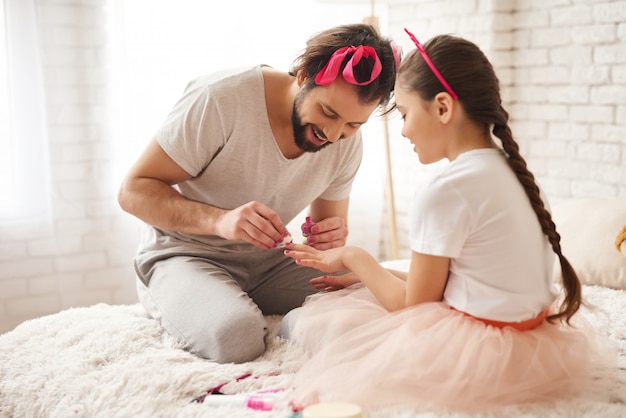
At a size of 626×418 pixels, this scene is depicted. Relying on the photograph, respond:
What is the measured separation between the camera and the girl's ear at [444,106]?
4.72ft

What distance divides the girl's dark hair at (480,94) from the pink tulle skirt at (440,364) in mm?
115

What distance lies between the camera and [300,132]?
6.42ft

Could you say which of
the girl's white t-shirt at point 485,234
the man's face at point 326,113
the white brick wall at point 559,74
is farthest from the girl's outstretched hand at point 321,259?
the white brick wall at point 559,74

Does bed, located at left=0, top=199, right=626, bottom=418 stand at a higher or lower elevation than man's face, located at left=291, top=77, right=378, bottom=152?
lower

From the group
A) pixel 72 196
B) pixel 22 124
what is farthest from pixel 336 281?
pixel 22 124

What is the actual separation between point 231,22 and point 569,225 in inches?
62.6

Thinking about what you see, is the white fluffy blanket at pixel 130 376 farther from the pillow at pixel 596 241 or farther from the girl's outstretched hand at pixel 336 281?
the pillow at pixel 596 241

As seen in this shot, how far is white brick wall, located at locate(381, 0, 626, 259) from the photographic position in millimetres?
2801

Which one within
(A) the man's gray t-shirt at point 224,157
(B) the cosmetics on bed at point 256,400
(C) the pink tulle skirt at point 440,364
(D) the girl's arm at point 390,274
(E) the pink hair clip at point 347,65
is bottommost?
(B) the cosmetics on bed at point 256,400

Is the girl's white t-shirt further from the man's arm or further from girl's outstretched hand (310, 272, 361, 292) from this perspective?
the man's arm

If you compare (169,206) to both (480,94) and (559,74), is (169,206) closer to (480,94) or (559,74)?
(480,94)

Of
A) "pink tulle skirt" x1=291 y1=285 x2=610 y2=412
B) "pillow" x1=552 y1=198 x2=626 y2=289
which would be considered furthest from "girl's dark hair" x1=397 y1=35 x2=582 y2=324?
"pillow" x1=552 y1=198 x2=626 y2=289

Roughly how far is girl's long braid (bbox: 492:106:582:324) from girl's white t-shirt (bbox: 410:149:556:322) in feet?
0.06

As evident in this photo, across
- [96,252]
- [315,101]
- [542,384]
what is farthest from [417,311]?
[96,252]
